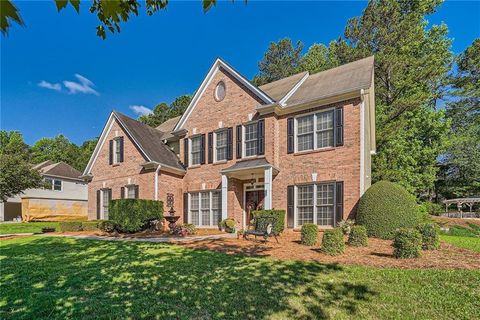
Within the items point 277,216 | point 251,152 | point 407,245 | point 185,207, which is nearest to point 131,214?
point 185,207

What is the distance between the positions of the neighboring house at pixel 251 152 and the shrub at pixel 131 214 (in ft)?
6.28

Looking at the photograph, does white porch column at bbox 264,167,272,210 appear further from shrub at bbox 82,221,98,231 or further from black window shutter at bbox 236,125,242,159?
shrub at bbox 82,221,98,231

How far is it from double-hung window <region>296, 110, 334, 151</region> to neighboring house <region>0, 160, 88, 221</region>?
1102 inches

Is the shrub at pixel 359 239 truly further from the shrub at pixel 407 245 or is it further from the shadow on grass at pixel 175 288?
the shadow on grass at pixel 175 288

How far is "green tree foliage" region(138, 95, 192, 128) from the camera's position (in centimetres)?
4309

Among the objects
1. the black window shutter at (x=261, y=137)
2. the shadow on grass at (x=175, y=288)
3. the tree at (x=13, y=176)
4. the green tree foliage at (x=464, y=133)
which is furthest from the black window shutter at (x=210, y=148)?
the green tree foliage at (x=464, y=133)

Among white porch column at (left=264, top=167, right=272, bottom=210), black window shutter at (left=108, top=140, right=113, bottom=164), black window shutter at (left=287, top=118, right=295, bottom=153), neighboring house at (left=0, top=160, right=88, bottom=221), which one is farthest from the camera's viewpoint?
neighboring house at (left=0, top=160, right=88, bottom=221)

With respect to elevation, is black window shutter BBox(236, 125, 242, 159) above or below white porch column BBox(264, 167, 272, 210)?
above

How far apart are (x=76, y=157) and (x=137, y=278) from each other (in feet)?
192

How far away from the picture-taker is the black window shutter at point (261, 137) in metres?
14.9

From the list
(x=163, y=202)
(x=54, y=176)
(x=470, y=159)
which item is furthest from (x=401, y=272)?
(x=54, y=176)

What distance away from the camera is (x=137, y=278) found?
600cm

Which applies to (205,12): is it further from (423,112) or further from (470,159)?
(470,159)

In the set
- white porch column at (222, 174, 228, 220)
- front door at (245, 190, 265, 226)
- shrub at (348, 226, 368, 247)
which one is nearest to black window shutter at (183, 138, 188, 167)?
white porch column at (222, 174, 228, 220)
